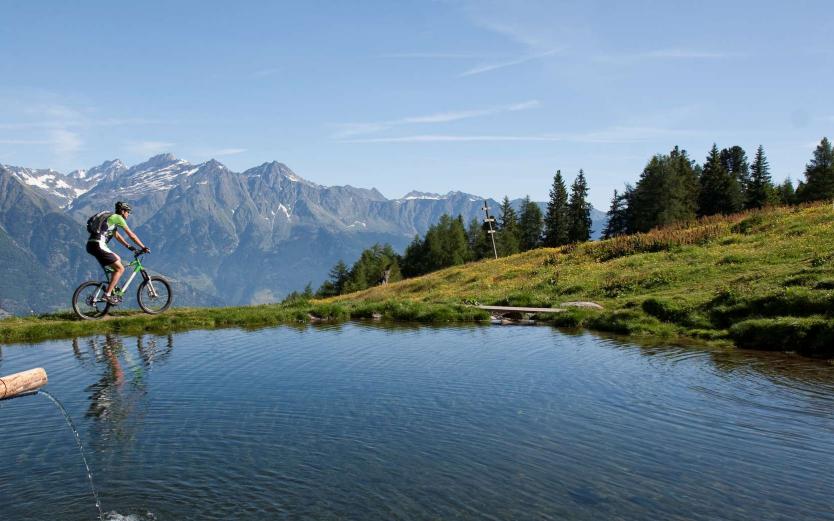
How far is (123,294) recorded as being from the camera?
2428cm

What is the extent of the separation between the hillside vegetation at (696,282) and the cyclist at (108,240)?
15.8 metres

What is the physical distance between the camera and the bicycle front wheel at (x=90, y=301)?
2434 centimetres

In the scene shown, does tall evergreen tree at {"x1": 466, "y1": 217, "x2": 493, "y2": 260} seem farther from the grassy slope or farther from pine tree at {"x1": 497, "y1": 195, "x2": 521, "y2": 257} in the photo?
the grassy slope

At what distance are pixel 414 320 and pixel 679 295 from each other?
1367 centimetres

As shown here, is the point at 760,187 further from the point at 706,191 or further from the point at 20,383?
the point at 20,383

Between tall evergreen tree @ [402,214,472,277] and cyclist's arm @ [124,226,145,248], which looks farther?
tall evergreen tree @ [402,214,472,277]

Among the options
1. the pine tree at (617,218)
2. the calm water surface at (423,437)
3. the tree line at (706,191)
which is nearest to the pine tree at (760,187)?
the tree line at (706,191)

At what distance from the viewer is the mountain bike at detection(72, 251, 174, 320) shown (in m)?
24.3

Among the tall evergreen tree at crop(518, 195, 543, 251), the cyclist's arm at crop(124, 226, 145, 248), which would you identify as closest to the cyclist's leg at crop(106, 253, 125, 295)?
the cyclist's arm at crop(124, 226, 145, 248)

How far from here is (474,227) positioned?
502 ft

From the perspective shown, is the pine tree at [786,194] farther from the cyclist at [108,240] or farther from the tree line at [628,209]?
the cyclist at [108,240]

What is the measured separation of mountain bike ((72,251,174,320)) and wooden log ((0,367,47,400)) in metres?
15.9

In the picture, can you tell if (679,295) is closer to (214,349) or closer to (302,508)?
(214,349)

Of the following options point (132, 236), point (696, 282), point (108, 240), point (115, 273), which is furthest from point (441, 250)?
point (108, 240)
